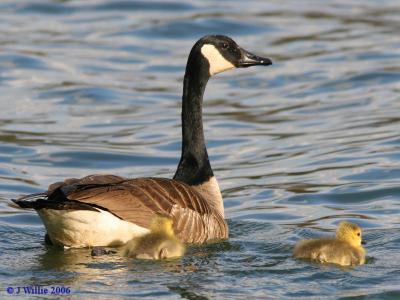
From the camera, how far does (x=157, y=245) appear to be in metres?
8.68

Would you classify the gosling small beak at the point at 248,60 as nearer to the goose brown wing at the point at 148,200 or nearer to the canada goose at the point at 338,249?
the goose brown wing at the point at 148,200

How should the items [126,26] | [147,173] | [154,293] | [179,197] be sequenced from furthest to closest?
[126,26] → [147,173] → [179,197] → [154,293]

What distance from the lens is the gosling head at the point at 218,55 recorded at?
1096 cm

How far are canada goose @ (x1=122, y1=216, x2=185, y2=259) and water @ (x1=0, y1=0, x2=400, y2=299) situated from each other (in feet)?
0.29

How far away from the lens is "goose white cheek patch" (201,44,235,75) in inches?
433

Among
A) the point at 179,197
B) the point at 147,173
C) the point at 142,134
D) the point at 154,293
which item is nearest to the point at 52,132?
the point at 142,134

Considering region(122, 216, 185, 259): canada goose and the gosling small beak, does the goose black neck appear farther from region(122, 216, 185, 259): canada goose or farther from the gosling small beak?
region(122, 216, 185, 259): canada goose

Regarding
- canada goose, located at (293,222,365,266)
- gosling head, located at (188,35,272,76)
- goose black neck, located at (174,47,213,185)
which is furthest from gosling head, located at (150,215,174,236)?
gosling head, located at (188,35,272,76)

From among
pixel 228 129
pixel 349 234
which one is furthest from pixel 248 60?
pixel 228 129

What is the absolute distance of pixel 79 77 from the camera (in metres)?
18.8

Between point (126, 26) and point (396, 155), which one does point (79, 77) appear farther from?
point (396, 155)

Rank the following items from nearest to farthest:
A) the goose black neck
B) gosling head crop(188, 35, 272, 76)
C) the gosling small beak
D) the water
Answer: the water → the goose black neck → gosling head crop(188, 35, 272, 76) → the gosling small beak

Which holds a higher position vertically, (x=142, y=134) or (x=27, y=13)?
(x=27, y=13)

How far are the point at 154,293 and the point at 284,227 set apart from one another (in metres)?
3.20
